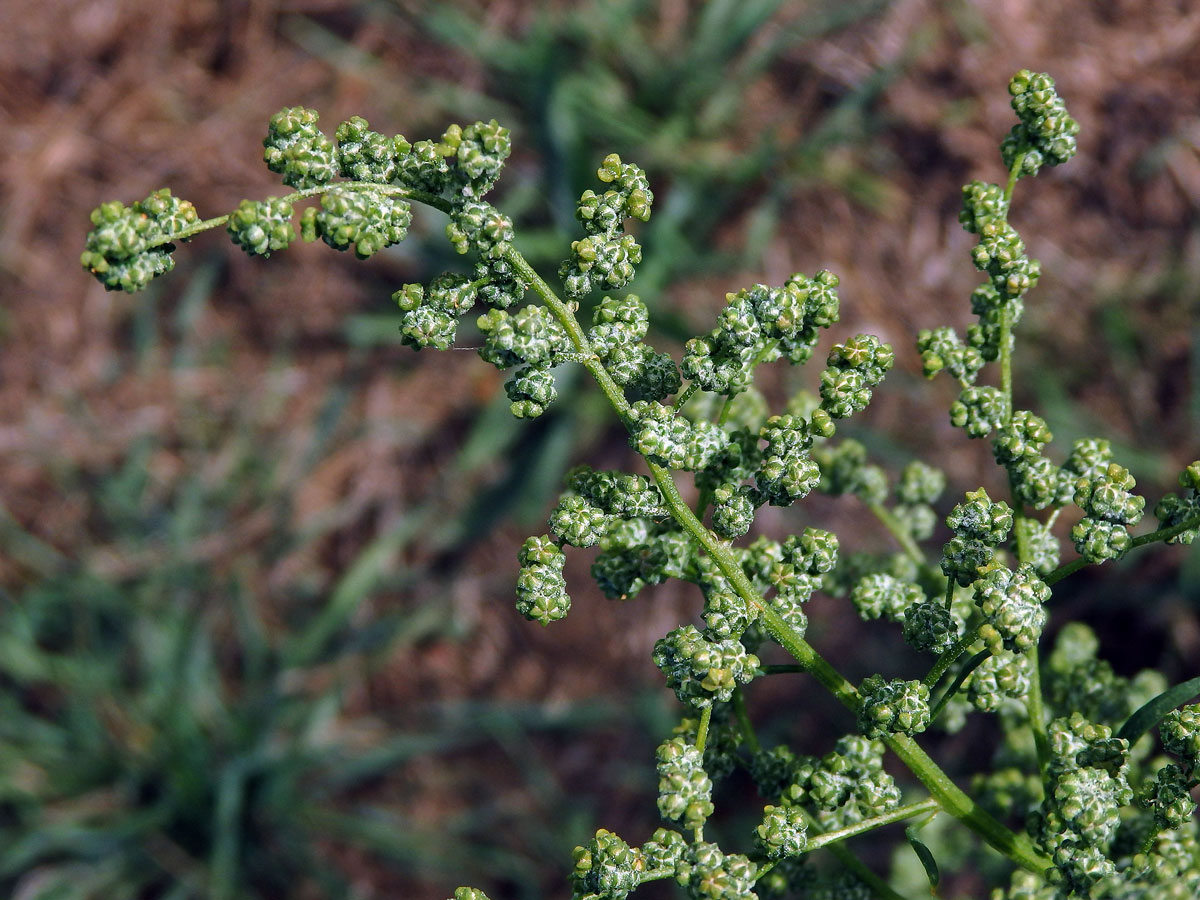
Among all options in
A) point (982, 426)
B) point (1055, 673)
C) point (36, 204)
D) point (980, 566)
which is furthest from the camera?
point (36, 204)

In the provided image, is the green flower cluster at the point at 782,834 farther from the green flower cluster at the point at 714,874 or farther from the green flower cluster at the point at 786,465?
the green flower cluster at the point at 786,465

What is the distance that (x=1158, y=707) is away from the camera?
2.30m

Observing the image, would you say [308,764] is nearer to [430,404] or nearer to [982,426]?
[430,404]

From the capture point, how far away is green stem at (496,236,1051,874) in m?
2.05

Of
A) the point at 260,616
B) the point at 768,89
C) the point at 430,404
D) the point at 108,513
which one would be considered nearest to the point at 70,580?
the point at 108,513

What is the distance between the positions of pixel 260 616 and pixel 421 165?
4.20 meters

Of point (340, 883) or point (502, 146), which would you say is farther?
point (340, 883)

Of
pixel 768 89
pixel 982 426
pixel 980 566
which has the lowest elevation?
pixel 980 566

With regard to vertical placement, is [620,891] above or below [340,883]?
below

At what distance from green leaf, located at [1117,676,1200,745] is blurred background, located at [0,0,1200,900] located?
103 inches

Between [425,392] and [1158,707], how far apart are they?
4.20m

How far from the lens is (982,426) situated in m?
2.32

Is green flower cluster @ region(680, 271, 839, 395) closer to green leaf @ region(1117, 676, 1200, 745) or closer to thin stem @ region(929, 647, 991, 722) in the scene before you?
thin stem @ region(929, 647, 991, 722)

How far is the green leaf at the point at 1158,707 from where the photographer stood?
2.28 metres
